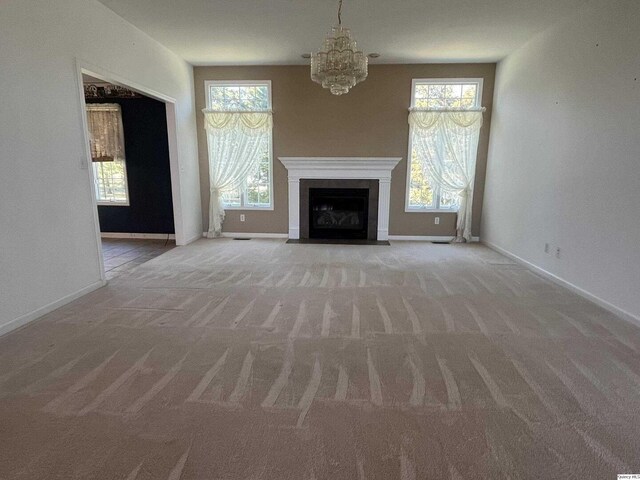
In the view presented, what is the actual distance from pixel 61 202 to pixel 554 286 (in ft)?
16.2

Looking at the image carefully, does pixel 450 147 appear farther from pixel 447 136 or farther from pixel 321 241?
pixel 321 241

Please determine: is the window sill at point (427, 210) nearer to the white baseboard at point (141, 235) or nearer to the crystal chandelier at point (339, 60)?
the crystal chandelier at point (339, 60)

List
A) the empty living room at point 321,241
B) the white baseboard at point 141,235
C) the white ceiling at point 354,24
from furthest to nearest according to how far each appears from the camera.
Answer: the white baseboard at point 141,235 → the white ceiling at point 354,24 → the empty living room at point 321,241

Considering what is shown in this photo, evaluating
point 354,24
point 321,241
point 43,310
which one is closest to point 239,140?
point 321,241

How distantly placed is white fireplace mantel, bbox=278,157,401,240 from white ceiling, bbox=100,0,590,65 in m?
1.60

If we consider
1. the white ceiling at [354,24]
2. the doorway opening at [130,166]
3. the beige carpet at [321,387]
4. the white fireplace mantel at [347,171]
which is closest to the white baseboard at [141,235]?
the doorway opening at [130,166]

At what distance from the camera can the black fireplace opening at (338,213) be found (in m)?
6.02

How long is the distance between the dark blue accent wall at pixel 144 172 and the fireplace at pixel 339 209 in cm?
249

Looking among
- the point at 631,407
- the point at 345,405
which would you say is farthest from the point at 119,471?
the point at 631,407

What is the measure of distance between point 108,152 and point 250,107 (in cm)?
263

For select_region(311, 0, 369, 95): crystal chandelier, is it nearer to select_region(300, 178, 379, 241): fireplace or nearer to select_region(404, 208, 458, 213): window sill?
select_region(300, 178, 379, 241): fireplace

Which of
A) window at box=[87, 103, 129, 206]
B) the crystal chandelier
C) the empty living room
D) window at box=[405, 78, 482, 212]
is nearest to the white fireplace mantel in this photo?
the empty living room

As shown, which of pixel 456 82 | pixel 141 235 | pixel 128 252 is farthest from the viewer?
pixel 141 235

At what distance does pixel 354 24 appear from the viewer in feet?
13.1
